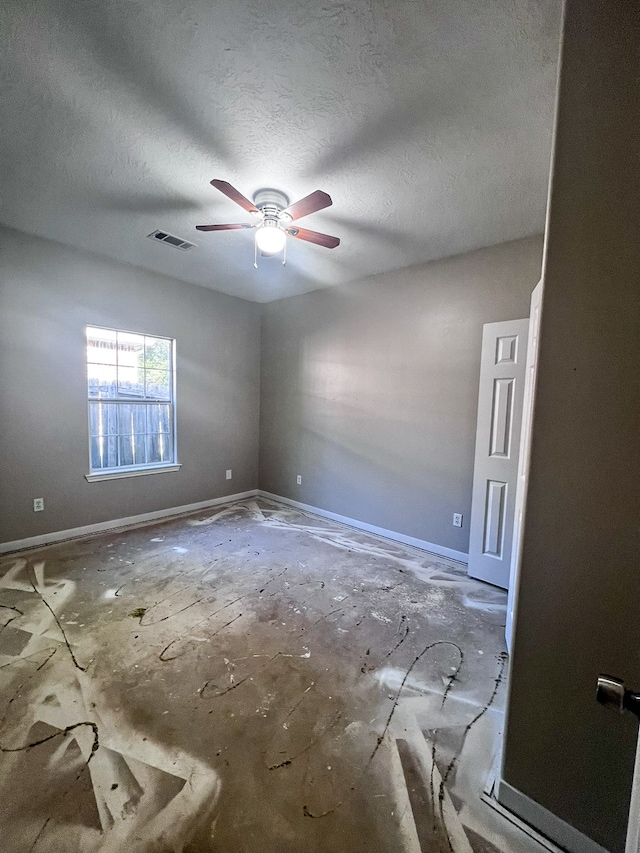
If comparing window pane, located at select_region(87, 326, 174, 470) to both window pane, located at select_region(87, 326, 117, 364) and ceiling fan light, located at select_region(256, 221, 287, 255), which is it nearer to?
window pane, located at select_region(87, 326, 117, 364)

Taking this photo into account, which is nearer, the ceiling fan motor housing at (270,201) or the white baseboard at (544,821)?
the white baseboard at (544,821)

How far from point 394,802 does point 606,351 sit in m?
A: 1.64

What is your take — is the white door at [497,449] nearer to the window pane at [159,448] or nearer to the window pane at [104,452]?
the window pane at [159,448]

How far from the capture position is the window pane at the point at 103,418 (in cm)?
353

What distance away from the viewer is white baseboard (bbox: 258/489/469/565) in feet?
10.4

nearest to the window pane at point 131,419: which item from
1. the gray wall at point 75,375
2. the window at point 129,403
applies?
the window at point 129,403

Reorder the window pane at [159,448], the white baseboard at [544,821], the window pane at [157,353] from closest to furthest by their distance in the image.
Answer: the white baseboard at [544,821] < the window pane at [157,353] < the window pane at [159,448]

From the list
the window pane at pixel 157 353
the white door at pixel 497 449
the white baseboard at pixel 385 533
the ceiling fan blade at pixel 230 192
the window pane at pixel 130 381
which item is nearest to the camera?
the ceiling fan blade at pixel 230 192

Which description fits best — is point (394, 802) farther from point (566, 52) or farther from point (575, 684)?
point (566, 52)

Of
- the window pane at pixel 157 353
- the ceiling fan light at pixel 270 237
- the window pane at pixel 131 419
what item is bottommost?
the window pane at pixel 131 419

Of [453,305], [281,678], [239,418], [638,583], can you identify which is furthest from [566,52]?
[239,418]

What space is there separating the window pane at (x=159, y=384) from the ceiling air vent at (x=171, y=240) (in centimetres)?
144

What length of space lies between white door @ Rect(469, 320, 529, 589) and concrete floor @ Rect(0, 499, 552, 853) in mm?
256

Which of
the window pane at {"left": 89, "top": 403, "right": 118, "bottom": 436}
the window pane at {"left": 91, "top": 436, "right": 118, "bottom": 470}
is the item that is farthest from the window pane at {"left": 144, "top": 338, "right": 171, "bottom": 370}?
the window pane at {"left": 91, "top": 436, "right": 118, "bottom": 470}
